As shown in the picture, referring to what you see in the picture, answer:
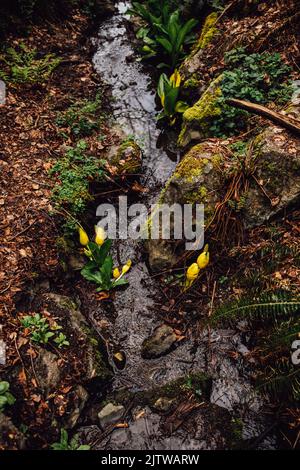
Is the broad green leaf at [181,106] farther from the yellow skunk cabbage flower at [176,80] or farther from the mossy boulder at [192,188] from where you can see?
the mossy boulder at [192,188]

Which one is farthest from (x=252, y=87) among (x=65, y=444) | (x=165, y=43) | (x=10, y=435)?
(x=10, y=435)

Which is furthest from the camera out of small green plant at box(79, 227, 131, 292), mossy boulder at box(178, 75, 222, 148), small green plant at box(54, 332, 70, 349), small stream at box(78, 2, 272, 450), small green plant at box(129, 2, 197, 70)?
small green plant at box(129, 2, 197, 70)

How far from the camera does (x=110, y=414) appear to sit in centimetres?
274

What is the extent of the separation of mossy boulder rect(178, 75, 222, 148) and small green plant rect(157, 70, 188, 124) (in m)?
0.69

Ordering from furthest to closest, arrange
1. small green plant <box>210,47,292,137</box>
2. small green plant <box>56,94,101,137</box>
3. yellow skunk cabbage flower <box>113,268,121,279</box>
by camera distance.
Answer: small green plant <box>56,94,101,137</box>, small green plant <box>210,47,292,137</box>, yellow skunk cabbage flower <box>113,268,121,279</box>

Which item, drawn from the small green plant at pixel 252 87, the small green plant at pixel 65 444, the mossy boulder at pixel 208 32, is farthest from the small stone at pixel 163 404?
the mossy boulder at pixel 208 32

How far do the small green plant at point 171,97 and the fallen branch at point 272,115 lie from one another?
1.41 meters

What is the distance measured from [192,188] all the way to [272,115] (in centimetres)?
106

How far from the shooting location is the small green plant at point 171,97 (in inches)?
183

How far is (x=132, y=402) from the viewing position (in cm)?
285

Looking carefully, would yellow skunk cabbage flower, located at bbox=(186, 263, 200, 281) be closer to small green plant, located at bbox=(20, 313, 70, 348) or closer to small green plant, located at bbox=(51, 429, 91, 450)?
small green plant, located at bbox=(20, 313, 70, 348)

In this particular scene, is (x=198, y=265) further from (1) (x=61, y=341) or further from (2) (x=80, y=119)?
(2) (x=80, y=119)

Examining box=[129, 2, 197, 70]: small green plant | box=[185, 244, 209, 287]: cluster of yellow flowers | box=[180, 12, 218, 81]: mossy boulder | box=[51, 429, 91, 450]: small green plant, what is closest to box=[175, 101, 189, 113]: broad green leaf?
box=[180, 12, 218, 81]: mossy boulder

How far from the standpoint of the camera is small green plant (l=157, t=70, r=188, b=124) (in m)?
4.66
